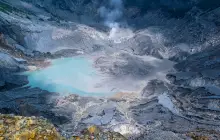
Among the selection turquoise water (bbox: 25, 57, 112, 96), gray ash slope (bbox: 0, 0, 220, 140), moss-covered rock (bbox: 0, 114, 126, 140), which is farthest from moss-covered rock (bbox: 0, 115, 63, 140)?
turquoise water (bbox: 25, 57, 112, 96)

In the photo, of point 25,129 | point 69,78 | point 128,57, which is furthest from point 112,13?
point 25,129

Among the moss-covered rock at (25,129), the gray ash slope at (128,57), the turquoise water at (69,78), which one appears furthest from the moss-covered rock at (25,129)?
the turquoise water at (69,78)

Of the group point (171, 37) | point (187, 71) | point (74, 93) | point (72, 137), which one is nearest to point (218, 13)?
point (171, 37)

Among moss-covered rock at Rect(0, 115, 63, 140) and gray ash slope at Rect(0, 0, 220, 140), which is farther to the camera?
gray ash slope at Rect(0, 0, 220, 140)

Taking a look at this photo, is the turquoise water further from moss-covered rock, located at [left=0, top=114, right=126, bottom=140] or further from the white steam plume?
moss-covered rock, located at [left=0, top=114, right=126, bottom=140]

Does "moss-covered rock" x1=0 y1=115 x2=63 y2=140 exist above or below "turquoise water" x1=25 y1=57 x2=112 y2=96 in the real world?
below

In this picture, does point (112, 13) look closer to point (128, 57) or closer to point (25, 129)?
point (128, 57)
